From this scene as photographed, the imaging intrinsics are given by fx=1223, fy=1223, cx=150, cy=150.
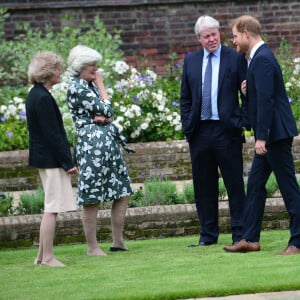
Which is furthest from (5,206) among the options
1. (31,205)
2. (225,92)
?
(225,92)

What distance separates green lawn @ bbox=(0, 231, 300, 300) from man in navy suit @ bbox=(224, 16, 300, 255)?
0.25m

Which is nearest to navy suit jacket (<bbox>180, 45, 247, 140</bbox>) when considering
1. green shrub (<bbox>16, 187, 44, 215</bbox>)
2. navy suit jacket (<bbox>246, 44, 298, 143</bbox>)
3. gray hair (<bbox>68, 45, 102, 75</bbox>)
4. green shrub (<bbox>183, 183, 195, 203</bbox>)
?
navy suit jacket (<bbox>246, 44, 298, 143</bbox>)

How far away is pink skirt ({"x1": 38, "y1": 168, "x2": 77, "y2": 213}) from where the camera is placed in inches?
363

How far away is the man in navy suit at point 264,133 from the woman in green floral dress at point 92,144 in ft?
3.65

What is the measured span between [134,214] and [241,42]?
2.35 meters

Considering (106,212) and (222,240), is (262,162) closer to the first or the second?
(222,240)

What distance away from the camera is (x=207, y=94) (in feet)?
32.2

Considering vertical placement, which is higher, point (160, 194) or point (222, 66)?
point (222, 66)

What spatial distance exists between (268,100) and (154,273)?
5.27 feet

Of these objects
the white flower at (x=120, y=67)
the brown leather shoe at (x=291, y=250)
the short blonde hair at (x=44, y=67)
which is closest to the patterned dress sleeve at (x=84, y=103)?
the short blonde hair at (x=44, y=67)

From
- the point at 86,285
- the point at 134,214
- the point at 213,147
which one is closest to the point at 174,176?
the point at 134,214

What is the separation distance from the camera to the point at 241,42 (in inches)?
362

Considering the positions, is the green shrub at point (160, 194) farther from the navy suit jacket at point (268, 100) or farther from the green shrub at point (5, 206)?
the navy suit jacket at point (268, 100)

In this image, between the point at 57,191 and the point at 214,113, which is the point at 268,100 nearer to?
the point at 214,113
